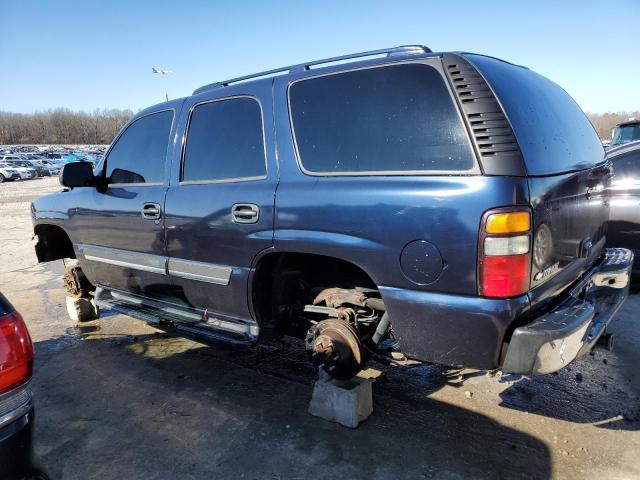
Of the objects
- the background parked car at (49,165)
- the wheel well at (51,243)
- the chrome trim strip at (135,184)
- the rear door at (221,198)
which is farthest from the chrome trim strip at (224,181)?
the background parked car at (49,165)

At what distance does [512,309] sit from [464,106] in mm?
966

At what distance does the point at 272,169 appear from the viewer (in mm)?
2844

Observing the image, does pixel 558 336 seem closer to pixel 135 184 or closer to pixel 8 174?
pixel 135 184

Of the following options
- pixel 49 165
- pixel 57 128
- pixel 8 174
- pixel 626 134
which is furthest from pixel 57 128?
pixel 626 134

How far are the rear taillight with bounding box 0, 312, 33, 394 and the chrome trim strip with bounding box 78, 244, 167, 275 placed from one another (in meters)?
1.65

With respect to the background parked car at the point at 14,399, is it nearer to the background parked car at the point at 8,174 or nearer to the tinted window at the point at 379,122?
the tinted window at the point at 379,122

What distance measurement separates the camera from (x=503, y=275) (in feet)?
6.84

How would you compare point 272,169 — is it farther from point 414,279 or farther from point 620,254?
point 620,254

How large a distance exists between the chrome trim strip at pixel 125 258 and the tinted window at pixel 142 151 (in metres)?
0.59

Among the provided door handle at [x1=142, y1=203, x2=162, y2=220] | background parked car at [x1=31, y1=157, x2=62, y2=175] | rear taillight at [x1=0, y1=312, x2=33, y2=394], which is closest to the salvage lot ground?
rear taillight at [x1=0, y1=312, x2=33, y2=394]

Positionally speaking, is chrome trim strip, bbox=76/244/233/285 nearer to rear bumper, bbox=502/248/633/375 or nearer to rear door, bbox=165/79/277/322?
rear door, bbox=165/79/277/322

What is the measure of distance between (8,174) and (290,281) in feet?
125

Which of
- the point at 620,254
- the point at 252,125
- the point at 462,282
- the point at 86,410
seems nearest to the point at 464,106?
the point at 462,282

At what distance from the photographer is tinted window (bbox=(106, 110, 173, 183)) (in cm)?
364
